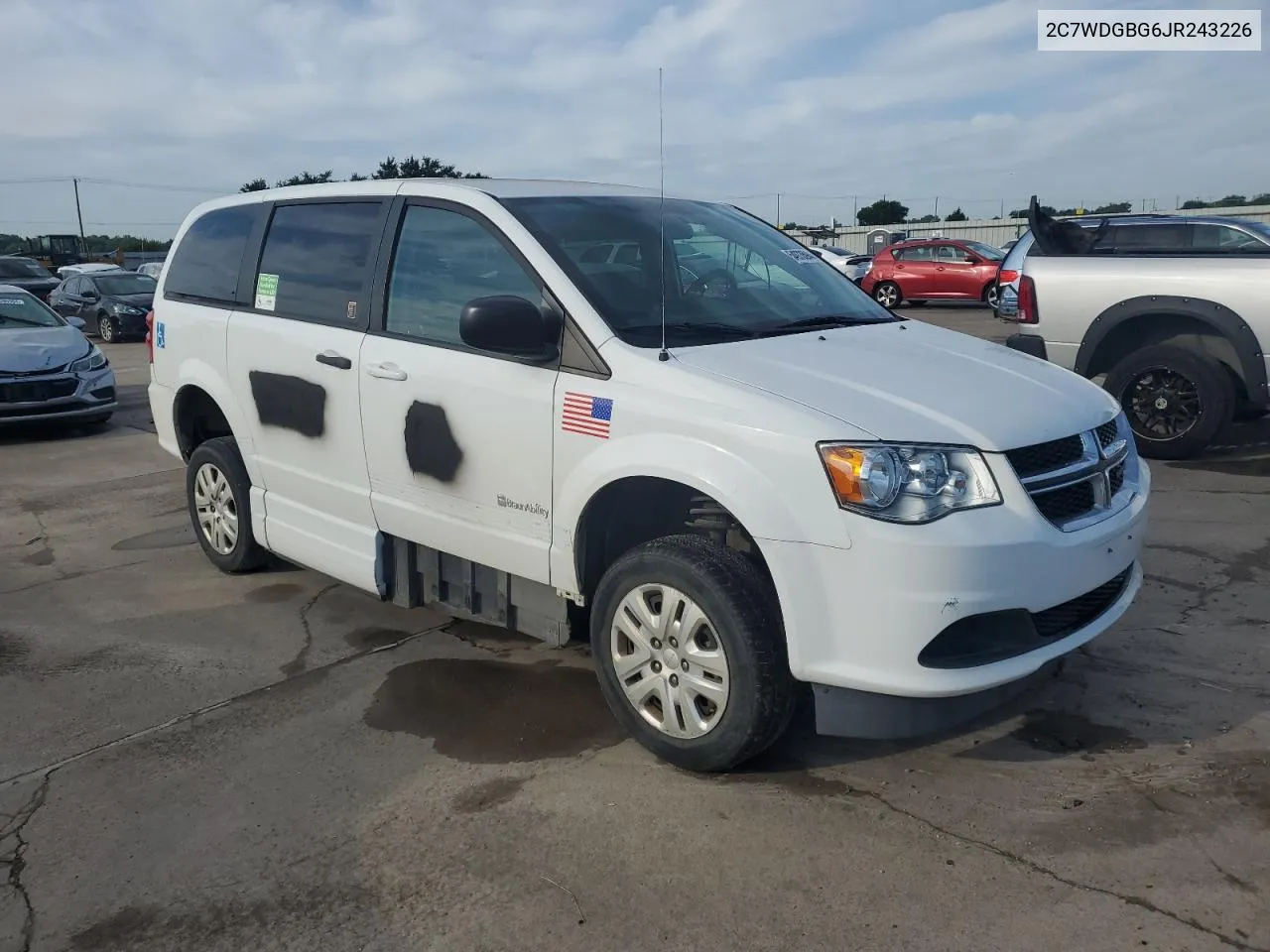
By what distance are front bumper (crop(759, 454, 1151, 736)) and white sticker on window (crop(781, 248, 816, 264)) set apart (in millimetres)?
1890

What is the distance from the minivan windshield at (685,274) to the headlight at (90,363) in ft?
26.8

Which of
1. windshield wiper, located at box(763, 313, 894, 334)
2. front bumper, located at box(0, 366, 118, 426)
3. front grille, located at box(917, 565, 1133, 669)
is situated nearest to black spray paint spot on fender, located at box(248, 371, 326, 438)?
windshield wiper, located at box(763, 313, 894, 334)

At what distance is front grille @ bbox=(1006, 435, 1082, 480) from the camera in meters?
3.20

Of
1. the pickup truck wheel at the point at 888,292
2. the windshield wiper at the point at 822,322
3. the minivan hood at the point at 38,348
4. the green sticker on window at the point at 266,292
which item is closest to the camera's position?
the windshield wiper at the point at 822,322

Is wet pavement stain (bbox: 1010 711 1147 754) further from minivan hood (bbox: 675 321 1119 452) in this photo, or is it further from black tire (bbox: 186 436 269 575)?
black tire (bbox: 186 436 269 575)

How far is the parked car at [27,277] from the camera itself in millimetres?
23016

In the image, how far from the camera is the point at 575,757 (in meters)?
3.71

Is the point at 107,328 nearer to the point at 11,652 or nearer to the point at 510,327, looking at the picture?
the point at 11,652

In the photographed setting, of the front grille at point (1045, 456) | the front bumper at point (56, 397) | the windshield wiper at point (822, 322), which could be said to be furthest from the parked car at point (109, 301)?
the front grille at point (1045, 456)

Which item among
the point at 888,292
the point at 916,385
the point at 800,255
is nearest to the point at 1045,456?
the point at 916,385

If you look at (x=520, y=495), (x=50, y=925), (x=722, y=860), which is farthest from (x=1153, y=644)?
(x=50, y=925)

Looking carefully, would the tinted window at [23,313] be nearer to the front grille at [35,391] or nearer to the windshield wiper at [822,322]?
the front grille at [35,391]

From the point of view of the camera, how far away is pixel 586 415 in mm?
3578

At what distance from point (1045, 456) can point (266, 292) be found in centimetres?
357
